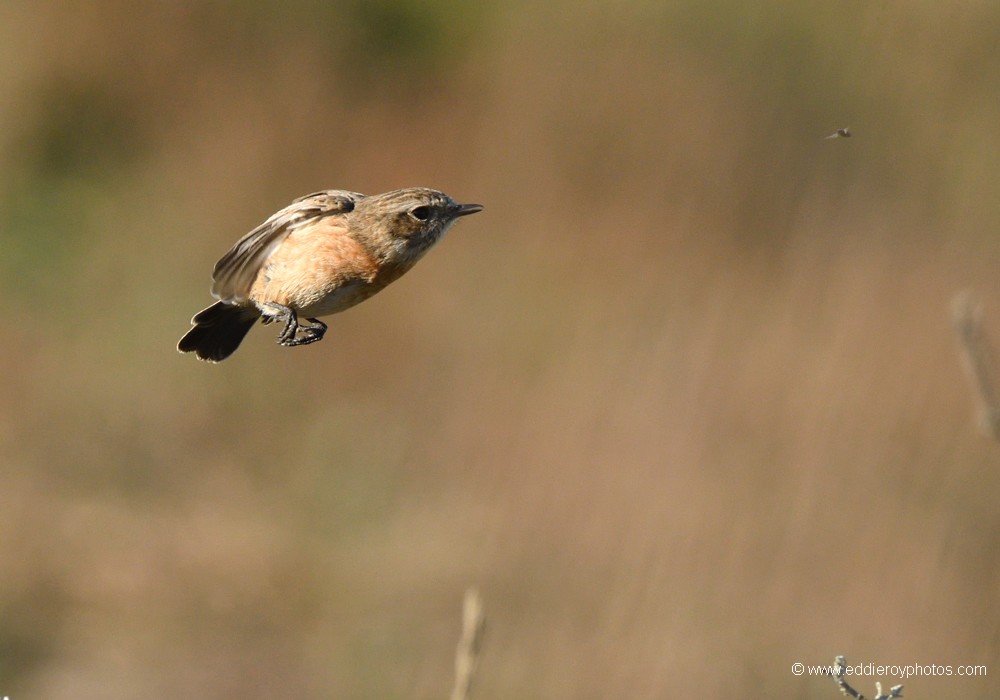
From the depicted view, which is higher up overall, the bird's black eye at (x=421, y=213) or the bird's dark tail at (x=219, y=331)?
the bird's black eye at (x=421, y=213)

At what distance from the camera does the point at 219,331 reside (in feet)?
15.4

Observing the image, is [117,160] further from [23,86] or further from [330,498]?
[330,498]

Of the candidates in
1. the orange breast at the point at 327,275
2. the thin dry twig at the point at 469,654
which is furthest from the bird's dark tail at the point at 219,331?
the thin dry twig at the point at 469,654

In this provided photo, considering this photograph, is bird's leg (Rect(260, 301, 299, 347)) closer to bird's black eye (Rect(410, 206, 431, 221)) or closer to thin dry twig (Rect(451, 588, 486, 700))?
bird's black eye (Rect(410, 206, 431, 221))

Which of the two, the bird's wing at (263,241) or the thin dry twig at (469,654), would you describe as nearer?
the thin dry twig at (469,654)

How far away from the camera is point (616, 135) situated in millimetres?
12586

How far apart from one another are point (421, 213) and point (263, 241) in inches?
22.5

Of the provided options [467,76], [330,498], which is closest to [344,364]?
[330,498]

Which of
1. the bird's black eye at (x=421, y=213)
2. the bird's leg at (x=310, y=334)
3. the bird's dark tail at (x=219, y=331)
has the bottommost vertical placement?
the bird's leg at (x=310, y=334)

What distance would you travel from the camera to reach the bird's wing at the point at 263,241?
416cm

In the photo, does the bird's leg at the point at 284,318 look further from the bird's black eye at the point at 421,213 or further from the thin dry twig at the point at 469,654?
the thin dry twig at the point at 469,654

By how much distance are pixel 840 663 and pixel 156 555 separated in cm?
947

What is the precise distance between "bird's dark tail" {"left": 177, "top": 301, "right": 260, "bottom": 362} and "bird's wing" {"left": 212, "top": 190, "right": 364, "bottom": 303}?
42 cm

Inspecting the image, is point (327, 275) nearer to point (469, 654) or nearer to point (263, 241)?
point (263, 241)
